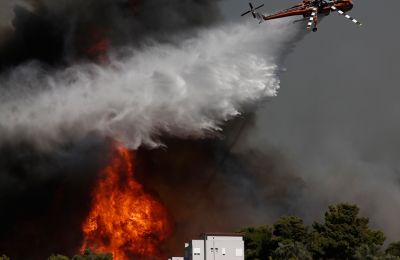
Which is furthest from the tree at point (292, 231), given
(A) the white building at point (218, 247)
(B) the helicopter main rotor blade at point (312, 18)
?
(B) the helicopter main rotor blade at point (312, 18)

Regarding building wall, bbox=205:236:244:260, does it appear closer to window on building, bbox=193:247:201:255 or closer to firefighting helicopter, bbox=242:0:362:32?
window on building, bbox=193:247:201:255

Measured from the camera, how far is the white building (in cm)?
11850

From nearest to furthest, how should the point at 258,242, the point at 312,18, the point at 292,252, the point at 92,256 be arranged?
1. the point at 312,18
2. the point at 292,252
3. the point at 92,256
4. the point at 258,242

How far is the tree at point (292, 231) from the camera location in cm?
11925

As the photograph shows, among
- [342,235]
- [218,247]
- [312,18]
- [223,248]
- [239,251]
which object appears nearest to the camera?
[312,18]

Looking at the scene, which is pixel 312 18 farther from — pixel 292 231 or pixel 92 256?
pixel 92 256

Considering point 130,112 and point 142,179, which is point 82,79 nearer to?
point 130,112

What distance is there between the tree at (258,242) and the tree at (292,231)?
1708mm

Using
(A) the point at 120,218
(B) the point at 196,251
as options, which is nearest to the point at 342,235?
(B) the point at 196,251

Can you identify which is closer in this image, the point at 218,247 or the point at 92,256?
the point at 92,256

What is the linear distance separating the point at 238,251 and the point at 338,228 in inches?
502

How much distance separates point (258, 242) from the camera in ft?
403

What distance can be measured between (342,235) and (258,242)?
11.5m

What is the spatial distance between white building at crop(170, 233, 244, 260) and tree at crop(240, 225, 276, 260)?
2.32 metres
